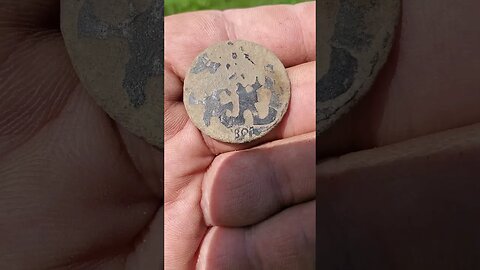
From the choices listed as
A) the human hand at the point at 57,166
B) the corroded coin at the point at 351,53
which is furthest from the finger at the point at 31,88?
the corroded coin at the point at 351,53

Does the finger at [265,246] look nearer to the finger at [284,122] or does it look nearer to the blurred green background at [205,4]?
the finger at [284,122]

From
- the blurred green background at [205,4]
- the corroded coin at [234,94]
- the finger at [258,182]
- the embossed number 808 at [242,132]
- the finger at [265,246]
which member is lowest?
the finger at [265,246]

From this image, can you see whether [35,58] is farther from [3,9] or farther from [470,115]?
[470,115]

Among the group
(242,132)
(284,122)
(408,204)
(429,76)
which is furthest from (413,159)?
(242,132)

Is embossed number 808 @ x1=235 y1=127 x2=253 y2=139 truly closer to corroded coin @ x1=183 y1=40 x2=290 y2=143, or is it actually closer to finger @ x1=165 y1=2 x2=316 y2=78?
corroded coin @ x1=183 y1=40 x2=290 y2=143

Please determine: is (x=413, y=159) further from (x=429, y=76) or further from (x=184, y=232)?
(x=184, y=232)

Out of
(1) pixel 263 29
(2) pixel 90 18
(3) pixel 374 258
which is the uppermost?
(2) pixel 90 18

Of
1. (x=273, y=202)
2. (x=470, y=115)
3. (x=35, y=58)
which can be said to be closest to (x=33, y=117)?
(x=35, y=58)
